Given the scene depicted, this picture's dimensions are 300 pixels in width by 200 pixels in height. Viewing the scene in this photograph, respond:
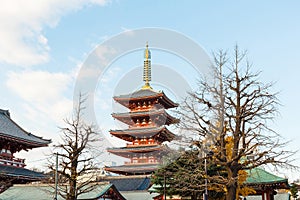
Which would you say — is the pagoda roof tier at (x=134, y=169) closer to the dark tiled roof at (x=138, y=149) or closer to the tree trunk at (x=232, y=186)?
the dark tiled roof at (x=138, y=149)

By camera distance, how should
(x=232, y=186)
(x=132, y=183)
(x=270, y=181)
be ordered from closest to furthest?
(x=232, y=186)
(x=270, y=181)
(x=132, y=183)

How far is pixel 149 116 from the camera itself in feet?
161

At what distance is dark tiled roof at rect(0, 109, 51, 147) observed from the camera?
111 ft

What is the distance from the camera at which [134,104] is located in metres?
51.3

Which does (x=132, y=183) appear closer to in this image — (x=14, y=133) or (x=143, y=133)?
(x=143, y=133)

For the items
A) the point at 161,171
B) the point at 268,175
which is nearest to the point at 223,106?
the point at 161,171

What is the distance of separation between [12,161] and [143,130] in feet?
60.9

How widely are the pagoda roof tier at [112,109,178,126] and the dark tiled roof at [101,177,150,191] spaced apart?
8.32m

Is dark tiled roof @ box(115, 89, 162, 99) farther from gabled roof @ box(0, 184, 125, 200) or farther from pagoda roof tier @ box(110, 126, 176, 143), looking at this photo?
gabled roof @ box(0, 184, 125, 200)

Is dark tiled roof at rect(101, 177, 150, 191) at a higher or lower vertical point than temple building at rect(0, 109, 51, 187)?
lower

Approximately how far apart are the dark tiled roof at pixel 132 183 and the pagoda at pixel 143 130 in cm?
144

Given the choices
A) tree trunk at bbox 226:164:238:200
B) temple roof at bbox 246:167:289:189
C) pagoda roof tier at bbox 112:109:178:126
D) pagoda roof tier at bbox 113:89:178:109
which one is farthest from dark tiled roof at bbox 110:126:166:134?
tree trunk at bbox 226:164:238:200

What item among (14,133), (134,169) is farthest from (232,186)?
(134,169)

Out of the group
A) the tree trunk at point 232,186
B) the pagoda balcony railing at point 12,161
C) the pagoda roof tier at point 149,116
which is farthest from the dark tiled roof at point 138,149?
the tree trunk at point 232,186
